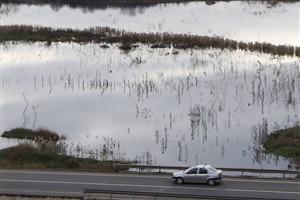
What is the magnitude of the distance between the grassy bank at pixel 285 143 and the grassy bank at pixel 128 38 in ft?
87.9

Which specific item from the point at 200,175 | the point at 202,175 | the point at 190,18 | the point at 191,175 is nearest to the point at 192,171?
the point at 191,175

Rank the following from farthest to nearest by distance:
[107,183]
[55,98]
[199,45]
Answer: [199,45] → [55,98] → [107,183]

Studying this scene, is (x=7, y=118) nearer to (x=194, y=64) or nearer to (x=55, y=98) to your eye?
(x=55, y=98)

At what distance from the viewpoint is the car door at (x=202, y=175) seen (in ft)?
115

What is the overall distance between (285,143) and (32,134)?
20155 millimetres

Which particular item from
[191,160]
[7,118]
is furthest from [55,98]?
[191,160]

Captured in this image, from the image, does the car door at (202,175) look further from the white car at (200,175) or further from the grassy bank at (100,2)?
the grassy bank at (100,2)

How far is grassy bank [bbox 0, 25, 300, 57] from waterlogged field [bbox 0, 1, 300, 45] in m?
4.57

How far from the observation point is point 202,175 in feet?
116

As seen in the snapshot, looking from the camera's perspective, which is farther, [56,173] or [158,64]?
[158,64]

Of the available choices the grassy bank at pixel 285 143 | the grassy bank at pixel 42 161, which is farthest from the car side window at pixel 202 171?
the grassy bank at pixel 285 143

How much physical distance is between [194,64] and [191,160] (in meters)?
27.1

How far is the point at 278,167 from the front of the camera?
4016cm

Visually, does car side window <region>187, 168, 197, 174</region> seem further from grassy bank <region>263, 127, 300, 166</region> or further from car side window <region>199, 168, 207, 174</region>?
grassy bank <region>263, 127, 300, 166</region>
